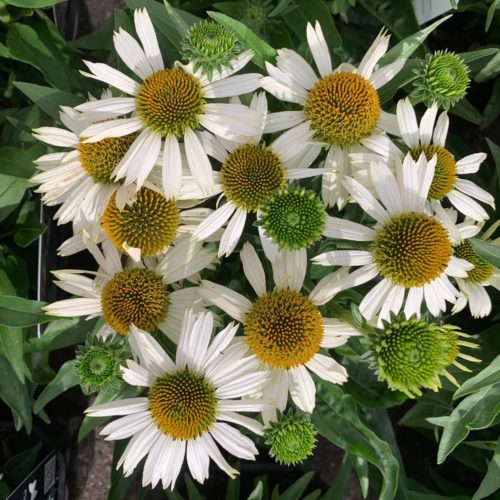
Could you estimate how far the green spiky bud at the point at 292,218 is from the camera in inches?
27.7

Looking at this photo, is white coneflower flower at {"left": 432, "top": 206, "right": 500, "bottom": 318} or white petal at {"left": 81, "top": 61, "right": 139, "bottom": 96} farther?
white coneflower flower at {"left": 432, "top": 206, "right": 500, "bottom": 318}

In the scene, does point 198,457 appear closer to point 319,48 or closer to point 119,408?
point 119,408

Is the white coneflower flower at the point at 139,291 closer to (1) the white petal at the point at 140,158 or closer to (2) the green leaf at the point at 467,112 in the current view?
(1) the white petal at the point at 140,158

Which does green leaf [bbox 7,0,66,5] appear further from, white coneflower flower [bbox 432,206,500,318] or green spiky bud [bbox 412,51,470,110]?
white coneflower flower [bbox 432,206,500,318]

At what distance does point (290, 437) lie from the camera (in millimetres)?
755

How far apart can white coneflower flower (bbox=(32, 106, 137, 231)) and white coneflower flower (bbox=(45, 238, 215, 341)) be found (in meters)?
0.06

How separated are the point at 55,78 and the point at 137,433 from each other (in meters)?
0.73

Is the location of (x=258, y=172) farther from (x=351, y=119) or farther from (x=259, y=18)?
(x=259, y=18)

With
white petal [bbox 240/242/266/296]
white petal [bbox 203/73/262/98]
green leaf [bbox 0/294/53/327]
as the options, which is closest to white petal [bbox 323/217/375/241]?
white petal [bbox 240/242/266/296]

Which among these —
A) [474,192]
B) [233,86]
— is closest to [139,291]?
[233,86]

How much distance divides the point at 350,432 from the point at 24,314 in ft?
1.76

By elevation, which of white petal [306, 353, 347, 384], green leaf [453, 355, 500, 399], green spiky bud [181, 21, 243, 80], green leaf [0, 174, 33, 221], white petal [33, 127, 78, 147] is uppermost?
green spiky bud [181, 21, 243, 80]

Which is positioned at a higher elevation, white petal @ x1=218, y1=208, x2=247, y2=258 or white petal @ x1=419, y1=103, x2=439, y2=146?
white petal @ x1=419, y1=103, x2=439, y2=146

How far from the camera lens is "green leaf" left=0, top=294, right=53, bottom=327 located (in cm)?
88
